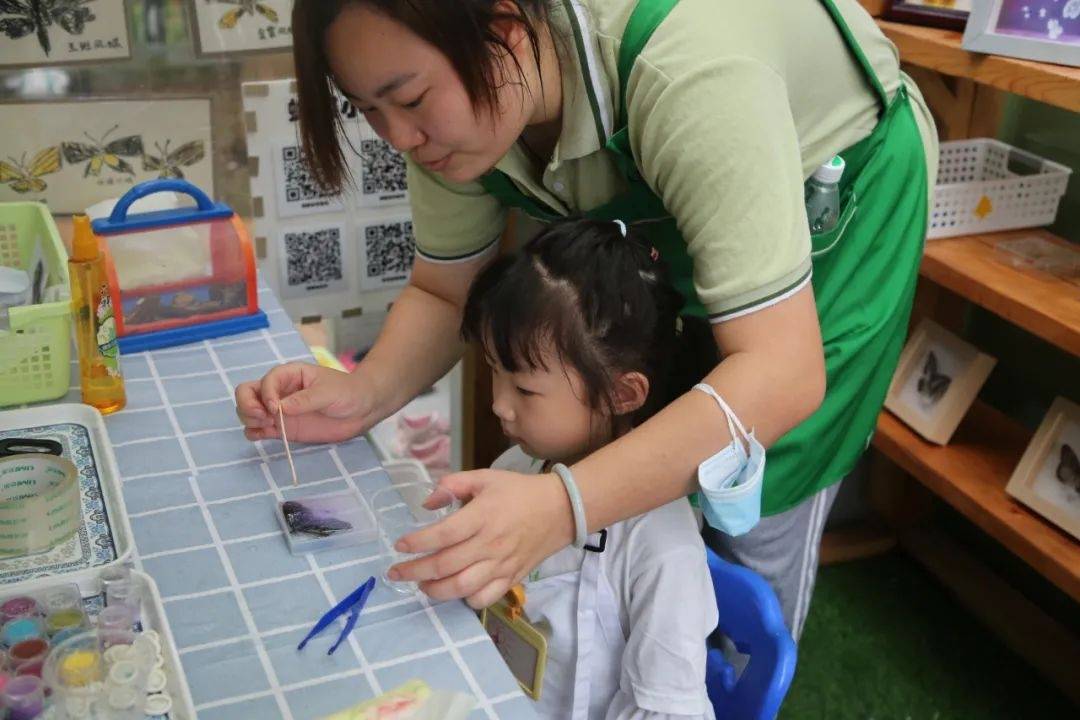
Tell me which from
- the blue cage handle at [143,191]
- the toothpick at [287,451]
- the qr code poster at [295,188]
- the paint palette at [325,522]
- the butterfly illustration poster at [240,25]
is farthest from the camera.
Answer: the qr code poster at [295,188]

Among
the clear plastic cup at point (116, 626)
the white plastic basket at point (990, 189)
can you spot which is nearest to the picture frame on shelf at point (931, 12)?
the white plastic basket at point (990, 189)

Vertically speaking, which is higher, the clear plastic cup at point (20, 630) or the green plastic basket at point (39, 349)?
the green plastic basket at point (39, 349)

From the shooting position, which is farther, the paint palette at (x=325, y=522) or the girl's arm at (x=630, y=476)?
the paint palette at (x=325, y=522)

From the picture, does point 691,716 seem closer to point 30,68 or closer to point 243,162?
point 243,162

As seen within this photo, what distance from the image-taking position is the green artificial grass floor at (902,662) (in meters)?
1.95

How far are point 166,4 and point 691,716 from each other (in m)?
1.29

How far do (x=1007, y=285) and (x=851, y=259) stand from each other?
58cm

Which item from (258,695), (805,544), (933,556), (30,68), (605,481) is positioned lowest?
(933,556)

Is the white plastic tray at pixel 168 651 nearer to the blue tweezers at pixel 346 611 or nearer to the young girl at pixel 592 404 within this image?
the blue tweezers at pixel 346 611

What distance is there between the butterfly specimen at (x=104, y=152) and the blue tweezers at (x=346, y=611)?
1.03 m

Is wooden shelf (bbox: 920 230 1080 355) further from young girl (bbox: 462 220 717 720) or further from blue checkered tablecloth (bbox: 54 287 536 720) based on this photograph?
blue checkered tablecloth (bbox: 54 287 536 720)

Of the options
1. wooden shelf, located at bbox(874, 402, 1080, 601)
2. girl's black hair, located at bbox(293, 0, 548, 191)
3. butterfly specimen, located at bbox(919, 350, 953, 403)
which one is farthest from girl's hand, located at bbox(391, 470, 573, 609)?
butterfly specimen, located at bbox(919, 350, 953, 403)

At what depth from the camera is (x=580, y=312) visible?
1.12m

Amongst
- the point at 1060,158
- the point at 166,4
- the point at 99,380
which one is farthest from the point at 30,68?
the point at 1060,158
